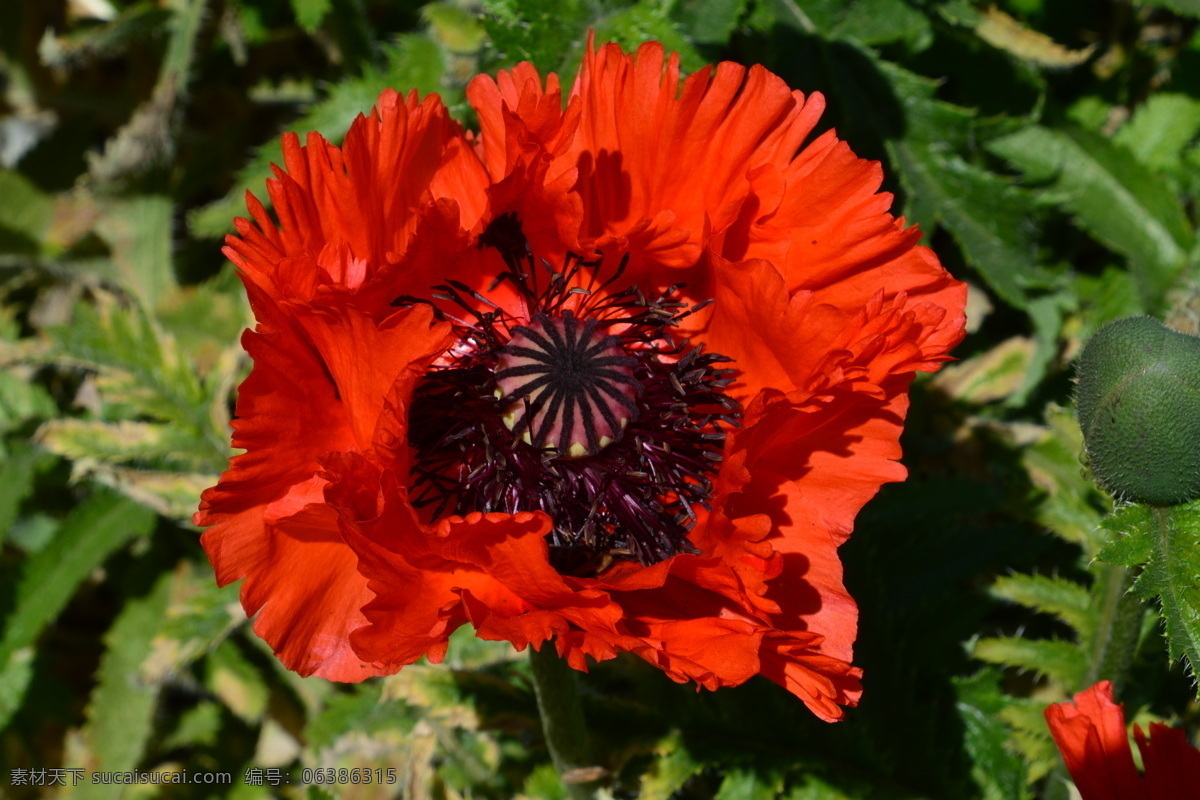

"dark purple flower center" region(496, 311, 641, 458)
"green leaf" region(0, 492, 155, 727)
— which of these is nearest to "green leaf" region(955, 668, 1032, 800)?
"dark purple flower center" region(496, 311, 641, 458)

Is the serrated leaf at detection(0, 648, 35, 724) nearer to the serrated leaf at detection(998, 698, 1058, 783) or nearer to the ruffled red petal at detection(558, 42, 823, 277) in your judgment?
the ruffled red petal at detection(558, 42, 823, 277)

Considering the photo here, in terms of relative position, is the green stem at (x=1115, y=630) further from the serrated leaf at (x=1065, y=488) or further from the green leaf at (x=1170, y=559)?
the green leaf at (x=1170, y=559)

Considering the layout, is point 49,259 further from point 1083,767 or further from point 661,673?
point 1083,767

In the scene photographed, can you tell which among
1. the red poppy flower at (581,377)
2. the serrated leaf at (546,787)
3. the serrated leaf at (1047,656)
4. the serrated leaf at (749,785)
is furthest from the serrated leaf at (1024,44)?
the serrated leaf at (546,787)

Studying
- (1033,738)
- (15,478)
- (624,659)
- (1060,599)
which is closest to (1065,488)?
(1060,599)

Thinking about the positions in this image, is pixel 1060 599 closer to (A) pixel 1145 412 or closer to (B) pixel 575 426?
(A) pixel 1145 412
